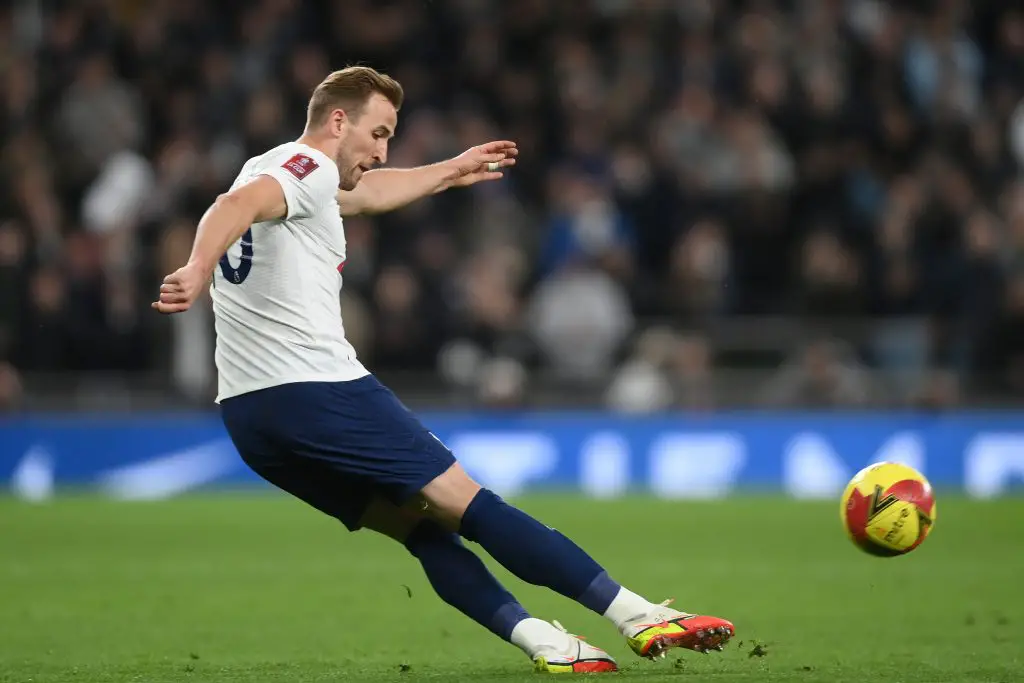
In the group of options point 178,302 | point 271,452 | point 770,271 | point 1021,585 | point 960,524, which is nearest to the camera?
point 178,302

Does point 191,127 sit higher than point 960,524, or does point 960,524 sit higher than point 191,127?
point 191,127

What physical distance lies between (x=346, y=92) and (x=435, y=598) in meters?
3.69

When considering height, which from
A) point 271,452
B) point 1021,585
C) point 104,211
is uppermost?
point 104,211

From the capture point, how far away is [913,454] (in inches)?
561

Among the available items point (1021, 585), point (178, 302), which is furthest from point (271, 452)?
point (1021, 585)

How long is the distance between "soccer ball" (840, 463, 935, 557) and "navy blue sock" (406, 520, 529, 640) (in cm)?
140

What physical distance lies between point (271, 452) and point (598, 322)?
9.31 meters

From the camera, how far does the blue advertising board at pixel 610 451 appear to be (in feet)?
46.6

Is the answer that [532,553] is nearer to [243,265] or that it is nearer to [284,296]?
[284,296]

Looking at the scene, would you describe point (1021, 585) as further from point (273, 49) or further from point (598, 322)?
point (273, 49)

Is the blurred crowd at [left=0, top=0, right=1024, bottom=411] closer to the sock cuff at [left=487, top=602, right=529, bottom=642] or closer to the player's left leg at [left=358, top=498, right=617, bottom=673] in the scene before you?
the player's left leg at [left=358, top=498, right=617, bottom=673]

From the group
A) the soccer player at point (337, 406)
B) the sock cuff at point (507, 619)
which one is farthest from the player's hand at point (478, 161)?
the sock cuff at point (507, 619)

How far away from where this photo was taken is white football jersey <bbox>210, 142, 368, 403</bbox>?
5312 mm

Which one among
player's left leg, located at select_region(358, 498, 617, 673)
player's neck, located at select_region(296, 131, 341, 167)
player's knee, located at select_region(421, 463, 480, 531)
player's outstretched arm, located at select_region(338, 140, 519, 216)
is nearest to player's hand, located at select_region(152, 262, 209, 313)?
player's neck, located at select_region(296, 131, 341, 167)
